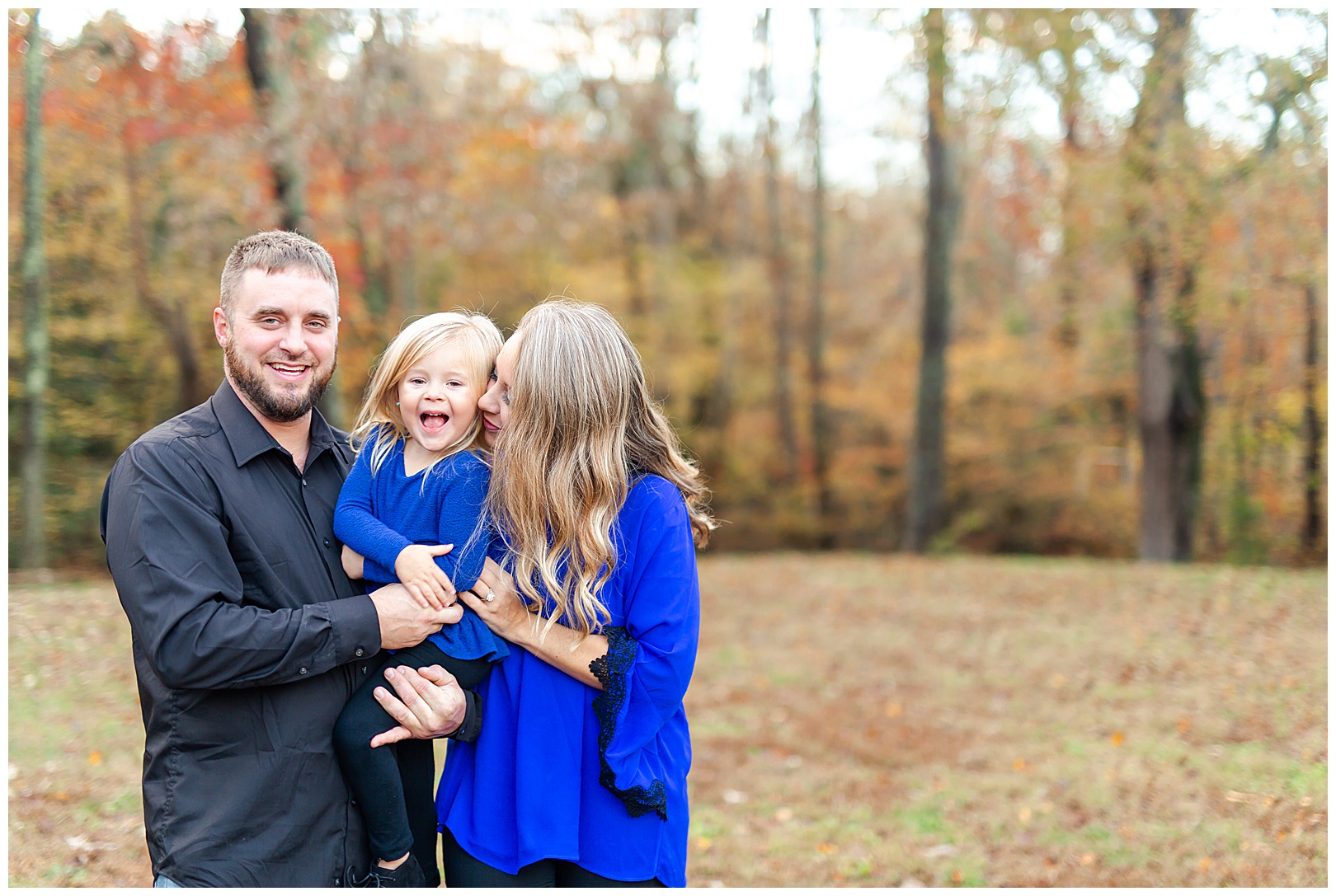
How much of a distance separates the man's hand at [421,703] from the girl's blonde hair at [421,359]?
0.52 m

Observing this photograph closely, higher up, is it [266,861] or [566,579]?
[566,579]

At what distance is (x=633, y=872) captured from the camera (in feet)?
8.14

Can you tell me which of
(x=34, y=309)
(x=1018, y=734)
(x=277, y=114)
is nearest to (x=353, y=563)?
(x=1018, y=734)

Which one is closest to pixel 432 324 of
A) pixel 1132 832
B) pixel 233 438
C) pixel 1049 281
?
pixel 233 438

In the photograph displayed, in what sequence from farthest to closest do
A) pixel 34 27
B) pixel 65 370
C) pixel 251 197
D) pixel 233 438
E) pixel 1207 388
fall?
pixel 1207 388 → pixel 65 370 → pixel 251 197 → pixel 34 27 → pixel 233 438

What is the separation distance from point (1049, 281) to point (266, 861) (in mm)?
16591

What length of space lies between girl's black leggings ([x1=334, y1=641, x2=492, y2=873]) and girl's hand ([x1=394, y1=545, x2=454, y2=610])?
141 millimetres

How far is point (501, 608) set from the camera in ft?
8.20

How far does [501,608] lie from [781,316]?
71.1 ft

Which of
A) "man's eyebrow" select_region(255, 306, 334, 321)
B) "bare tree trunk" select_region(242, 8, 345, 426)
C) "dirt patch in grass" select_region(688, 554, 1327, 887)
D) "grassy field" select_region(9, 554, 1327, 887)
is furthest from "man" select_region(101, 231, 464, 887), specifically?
"bare tree trunk" select_region(242, 8, 345, 426)

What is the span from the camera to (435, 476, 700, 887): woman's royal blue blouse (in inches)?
96.4

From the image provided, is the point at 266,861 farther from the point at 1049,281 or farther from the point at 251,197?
the point at 1049,281

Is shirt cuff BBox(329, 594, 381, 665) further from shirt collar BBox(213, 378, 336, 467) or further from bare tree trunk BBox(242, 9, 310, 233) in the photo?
bare tree trunk BBox(242, 9, 310, 233)

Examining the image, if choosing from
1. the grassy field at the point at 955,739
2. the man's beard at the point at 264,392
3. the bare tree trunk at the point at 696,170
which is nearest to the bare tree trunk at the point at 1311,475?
the grassy field at the point at 955,739
